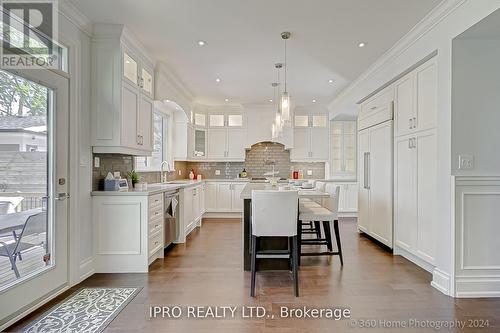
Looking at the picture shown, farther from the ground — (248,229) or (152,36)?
(152,36)

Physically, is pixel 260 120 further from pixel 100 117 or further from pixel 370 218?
pixel 100 117

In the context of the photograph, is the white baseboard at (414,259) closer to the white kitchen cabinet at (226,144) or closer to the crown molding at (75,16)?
the white kitchen cabinet at (226,144)

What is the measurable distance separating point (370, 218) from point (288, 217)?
2579 mm

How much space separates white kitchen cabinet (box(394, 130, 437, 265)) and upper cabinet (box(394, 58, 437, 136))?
13 cm

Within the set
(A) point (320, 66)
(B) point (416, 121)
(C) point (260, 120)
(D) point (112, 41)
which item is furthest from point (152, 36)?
(C) point (260, 120)

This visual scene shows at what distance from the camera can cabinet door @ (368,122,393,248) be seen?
4.04m

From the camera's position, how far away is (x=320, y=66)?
4.43 m

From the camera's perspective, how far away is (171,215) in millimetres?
4105

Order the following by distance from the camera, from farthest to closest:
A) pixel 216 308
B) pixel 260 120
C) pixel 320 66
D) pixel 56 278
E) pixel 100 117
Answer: pixel 260 120
pixel 320 66
pixel 100 117
pixel 56 278
pixel 216 308

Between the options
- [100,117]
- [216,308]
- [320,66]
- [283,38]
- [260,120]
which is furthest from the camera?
[260,120]

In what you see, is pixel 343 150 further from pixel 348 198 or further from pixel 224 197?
pixel 224 197

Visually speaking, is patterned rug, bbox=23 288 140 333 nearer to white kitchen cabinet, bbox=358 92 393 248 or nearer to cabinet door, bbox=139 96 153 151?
cabinet door, bbox=139 96 153 151

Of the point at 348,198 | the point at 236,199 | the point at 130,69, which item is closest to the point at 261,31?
the point at 130,69

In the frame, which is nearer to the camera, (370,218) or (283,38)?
(283,38)
